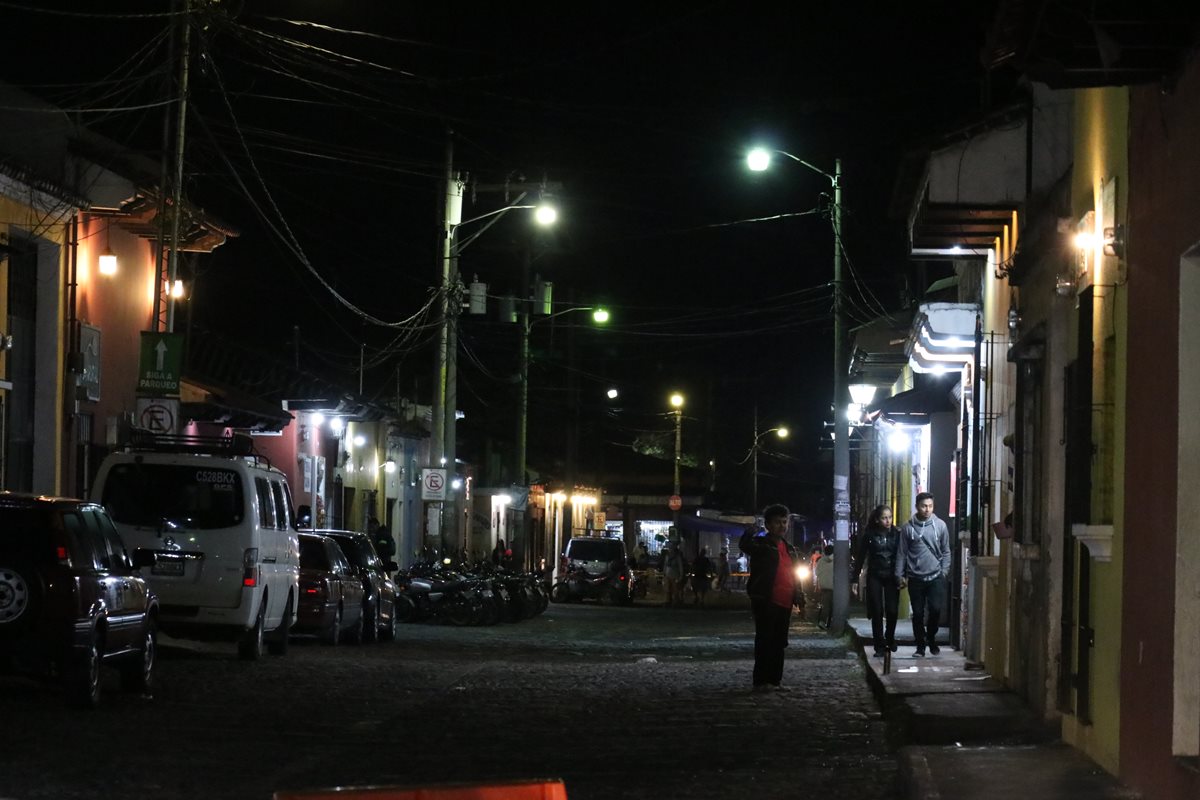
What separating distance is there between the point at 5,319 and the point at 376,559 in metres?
6.34

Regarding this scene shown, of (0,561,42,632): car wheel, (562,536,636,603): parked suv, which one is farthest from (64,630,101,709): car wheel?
(562,536,636,603): parked suv

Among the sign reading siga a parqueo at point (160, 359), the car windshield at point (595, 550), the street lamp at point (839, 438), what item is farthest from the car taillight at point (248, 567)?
the car windshield at point (595, 550)

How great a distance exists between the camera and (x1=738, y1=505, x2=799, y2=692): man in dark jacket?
58.4 feet

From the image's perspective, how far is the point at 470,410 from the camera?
66.3 meters

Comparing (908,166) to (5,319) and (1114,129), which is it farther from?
(5,319)

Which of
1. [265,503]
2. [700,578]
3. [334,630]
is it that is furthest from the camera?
[700,578]

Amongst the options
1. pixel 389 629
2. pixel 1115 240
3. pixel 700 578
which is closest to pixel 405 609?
pixel 389 629

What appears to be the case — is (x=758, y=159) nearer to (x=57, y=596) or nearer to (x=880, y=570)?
(x=880, y=570)

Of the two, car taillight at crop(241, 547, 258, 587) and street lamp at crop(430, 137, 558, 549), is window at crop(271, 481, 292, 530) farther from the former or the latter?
street lamp at crop(430, 137, 558, 549)

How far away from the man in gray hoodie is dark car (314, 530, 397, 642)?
795 cm

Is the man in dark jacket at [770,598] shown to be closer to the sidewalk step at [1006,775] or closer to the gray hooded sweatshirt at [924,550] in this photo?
the gray hooded sweatshirt at [924,550]

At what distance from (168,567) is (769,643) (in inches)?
255

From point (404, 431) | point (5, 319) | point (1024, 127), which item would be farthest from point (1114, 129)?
point (404, 431)

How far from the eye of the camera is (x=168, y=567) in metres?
19.0
